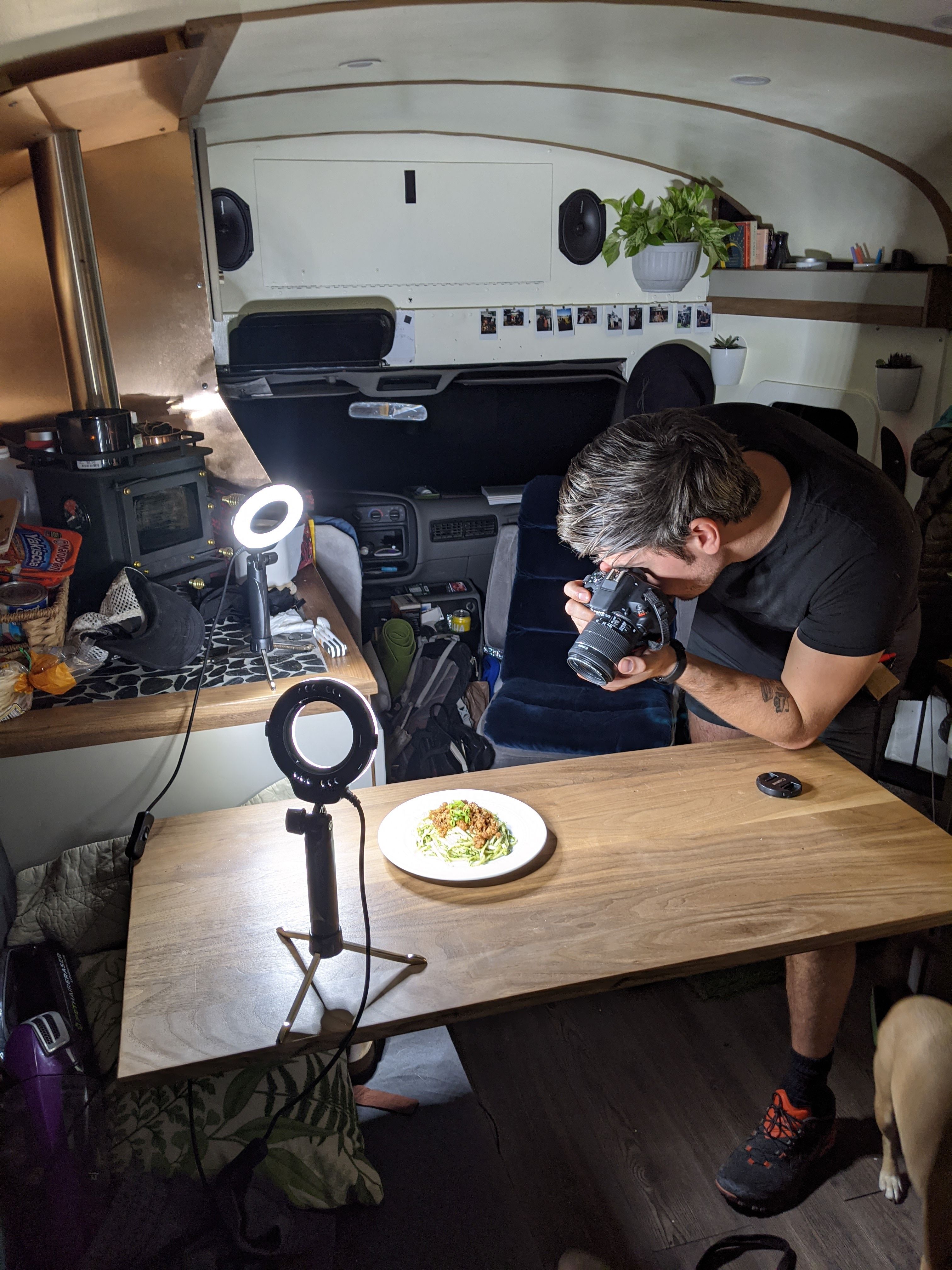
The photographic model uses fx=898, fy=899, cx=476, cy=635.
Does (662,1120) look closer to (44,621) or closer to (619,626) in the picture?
(619,626)

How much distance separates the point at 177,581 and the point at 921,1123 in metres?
1.95

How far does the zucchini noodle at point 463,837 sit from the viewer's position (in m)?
1.32

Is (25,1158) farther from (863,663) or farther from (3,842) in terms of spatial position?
(863,663)

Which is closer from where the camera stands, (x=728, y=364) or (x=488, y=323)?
(x=488, y=323)

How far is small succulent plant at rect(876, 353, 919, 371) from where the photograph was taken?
2752 mm

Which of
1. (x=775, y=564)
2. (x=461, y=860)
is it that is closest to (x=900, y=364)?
(x=775, y=564)

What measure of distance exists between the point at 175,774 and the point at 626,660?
1004 mm

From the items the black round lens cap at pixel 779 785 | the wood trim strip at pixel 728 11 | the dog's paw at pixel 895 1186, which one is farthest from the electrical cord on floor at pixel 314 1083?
the wood trim strip at pixel 728 11

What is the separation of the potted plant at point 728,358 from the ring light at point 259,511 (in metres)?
2.41

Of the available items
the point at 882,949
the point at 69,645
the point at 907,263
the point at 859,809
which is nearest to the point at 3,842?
the point at 69,645

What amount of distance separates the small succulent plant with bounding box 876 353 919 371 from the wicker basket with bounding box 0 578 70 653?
2435mm

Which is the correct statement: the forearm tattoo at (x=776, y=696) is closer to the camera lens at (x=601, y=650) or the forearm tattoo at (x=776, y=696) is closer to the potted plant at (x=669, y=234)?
the camera lens at (x=601, y=650)

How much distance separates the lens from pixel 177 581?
232 centimetres

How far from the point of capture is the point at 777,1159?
1.66 meters
